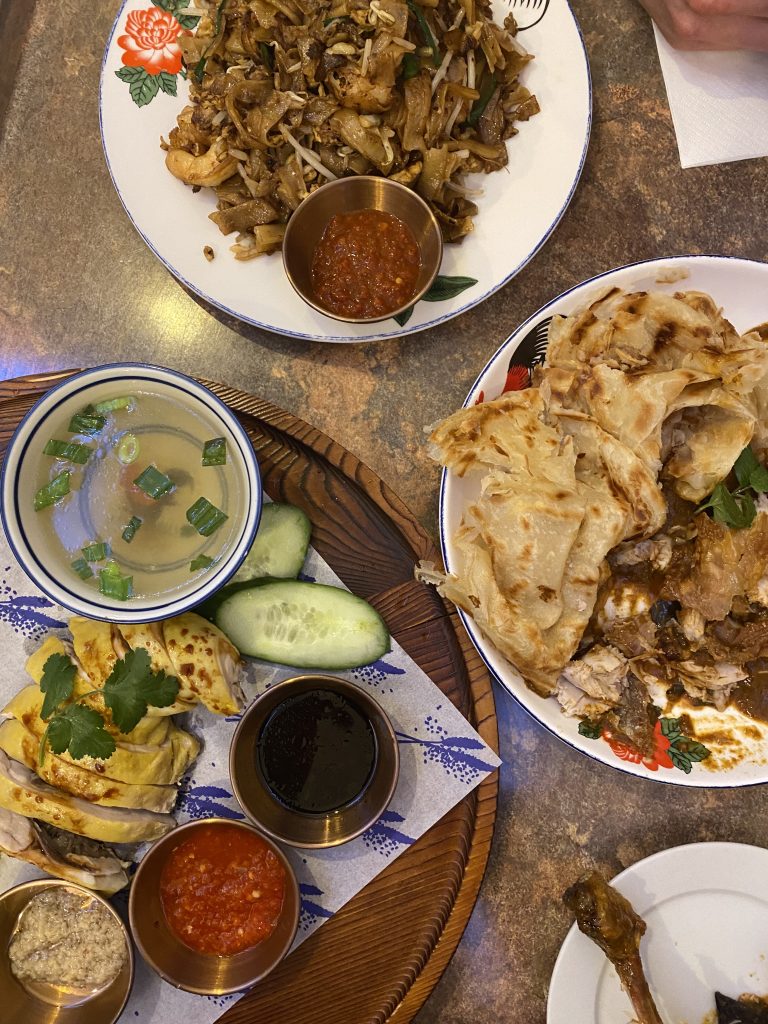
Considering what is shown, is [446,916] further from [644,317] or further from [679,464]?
[644,317]

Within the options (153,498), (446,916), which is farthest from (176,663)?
(446,916)

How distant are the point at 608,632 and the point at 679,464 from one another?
→ 651 millimetres

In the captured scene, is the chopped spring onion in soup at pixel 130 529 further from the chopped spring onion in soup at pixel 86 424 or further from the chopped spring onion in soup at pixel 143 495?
the chopped spring onion in soup at pixel 86 424

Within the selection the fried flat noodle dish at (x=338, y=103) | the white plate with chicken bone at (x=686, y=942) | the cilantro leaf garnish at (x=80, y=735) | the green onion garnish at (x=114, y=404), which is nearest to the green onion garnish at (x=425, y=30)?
the fried flat noodle dish at (x=338, y=103)

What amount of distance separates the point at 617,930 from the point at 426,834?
77 centimetres

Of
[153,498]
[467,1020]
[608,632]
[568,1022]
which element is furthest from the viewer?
[467,1020]

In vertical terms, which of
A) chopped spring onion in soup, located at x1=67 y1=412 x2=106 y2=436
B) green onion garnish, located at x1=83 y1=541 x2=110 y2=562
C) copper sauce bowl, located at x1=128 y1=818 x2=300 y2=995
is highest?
chopped spring onion in soup, located at x1=67 y1=412 x2=106 y2=436

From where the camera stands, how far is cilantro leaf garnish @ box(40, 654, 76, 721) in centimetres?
267

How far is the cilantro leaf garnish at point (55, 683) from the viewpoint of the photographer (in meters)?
2.67

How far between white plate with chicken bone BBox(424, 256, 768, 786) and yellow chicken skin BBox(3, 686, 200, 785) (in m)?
1.21

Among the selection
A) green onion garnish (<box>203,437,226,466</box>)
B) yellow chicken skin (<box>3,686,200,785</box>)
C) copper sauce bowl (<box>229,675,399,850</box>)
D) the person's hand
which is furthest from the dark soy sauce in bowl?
the person's hand

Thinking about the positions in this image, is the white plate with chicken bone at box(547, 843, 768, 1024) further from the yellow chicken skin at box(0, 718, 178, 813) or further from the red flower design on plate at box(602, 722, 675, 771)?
the yellow chicken skin at box(0, 718, 178, 813)

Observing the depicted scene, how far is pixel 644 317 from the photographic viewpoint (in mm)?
2664

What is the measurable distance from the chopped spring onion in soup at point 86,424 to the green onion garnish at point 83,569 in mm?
431
